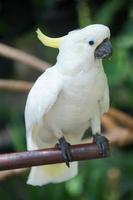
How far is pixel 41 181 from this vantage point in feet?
3.66

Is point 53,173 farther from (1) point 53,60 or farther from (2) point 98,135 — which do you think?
(1) point 53,60

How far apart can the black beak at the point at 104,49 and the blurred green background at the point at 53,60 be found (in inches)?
28.6

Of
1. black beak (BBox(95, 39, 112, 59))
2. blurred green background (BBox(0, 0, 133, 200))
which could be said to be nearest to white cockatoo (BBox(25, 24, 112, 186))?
black beak (BBox(95, 39, 112, 59))

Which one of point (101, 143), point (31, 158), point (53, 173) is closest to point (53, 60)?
point (53, 173)

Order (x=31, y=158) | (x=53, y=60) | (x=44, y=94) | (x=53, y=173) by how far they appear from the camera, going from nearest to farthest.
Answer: (x=31, y=158)
(x=44, y=94)
(x=53, y=173)
(x=53, y=60)

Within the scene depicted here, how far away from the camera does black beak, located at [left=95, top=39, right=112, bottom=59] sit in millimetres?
873

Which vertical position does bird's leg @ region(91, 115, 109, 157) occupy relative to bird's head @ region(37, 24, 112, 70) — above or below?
below

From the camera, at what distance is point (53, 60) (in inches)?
85.0

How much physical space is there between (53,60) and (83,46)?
4.16 feet

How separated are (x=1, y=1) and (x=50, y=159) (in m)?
1.22

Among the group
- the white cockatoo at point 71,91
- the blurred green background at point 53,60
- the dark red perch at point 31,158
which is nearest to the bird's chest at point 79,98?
the white cockatoo at point 71,91

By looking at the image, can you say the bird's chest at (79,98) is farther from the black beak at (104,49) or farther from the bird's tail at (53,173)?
the bird's tail at (53,173)

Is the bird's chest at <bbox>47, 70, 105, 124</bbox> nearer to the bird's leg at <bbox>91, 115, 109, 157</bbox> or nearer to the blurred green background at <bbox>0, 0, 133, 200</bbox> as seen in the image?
the bird's leg at <bbox>91, 115, 109, 157</bbox>

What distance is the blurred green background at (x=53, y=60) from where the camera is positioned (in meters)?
1.67
